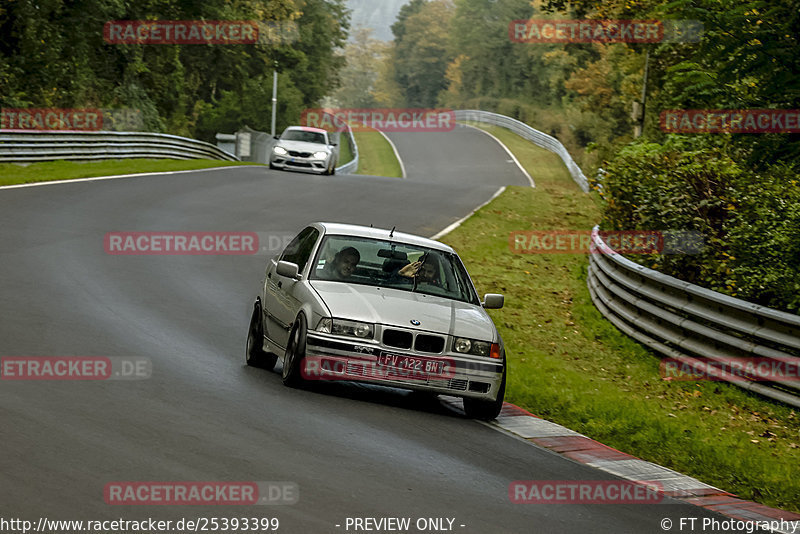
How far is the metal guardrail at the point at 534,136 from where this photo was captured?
52.8 meters

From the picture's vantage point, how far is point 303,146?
38.8 metres

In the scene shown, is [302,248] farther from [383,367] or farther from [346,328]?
[383,367]

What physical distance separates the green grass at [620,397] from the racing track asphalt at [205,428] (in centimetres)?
127

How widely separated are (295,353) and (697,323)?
583 centimetres

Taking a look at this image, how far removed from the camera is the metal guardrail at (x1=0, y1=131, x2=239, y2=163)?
3012 cm

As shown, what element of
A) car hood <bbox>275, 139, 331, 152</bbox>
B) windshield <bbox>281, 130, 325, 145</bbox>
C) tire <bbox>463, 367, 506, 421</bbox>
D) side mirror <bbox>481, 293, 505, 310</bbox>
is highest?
windshield <bbox>281, 130, 325, 145</bbox>

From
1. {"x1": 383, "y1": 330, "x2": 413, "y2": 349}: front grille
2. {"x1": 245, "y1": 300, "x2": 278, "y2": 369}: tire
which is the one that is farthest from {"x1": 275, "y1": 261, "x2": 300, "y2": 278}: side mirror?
{"x1": 383, "y1": 330, "x2": 413, "y2": 349}: front grille

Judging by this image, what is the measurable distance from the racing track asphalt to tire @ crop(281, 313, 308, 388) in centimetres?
14

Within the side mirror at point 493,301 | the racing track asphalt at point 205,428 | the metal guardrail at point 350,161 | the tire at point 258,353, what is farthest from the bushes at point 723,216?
the metal guardrail at point 350,161

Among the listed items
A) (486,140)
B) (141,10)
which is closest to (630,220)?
(141,10)

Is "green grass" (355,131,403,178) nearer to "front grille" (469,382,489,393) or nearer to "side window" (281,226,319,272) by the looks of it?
"side window" (281,226,319,272)

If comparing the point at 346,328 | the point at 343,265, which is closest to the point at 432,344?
the point at 346,328

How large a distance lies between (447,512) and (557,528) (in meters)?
0.66

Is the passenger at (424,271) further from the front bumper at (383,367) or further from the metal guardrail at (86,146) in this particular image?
the metal guardrail at (86,146)
